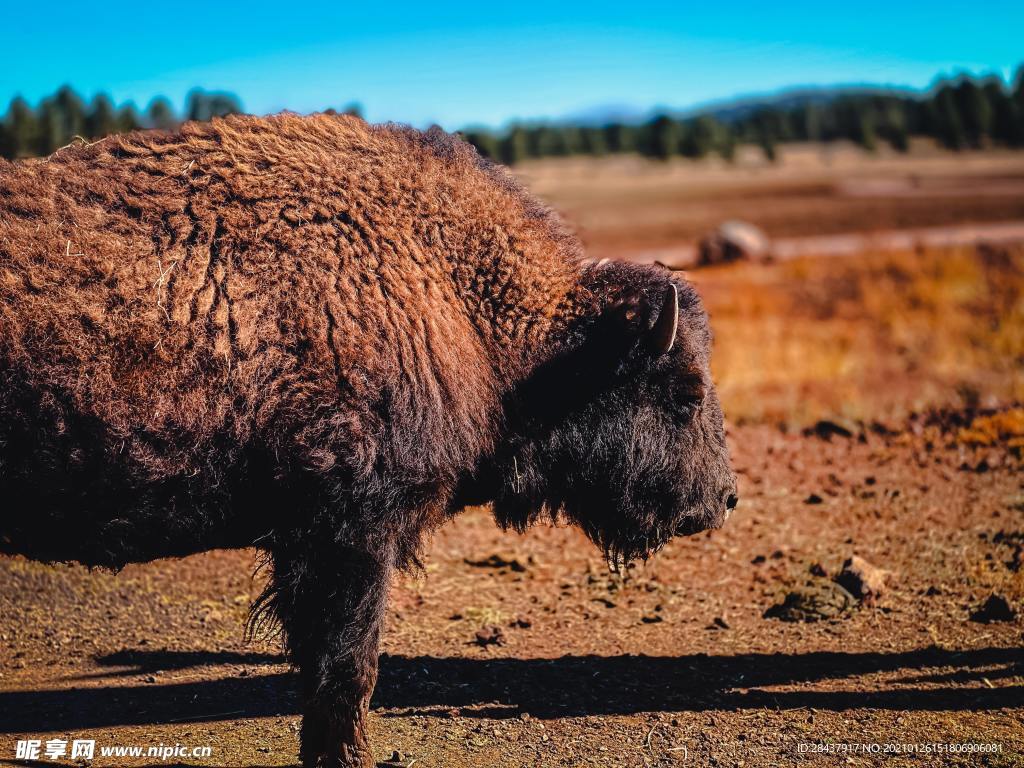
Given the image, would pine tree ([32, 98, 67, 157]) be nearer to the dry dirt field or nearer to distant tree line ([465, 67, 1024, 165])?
the dry dirt field

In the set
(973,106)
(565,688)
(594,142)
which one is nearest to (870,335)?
(973,106)

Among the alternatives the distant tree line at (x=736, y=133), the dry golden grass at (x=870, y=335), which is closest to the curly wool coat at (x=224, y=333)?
the dry golden grass at (x=870, y=335)

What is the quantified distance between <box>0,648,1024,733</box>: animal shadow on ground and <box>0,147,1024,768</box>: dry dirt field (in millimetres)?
16

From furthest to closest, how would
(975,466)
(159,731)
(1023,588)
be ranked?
(975,466)
(1023,588)
(159,731)

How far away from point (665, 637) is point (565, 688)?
0.92 meters

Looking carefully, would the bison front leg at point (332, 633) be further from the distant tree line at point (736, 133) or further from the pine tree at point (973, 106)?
the distant tree line at point (736, 133)

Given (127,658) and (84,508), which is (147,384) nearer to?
(84,508)

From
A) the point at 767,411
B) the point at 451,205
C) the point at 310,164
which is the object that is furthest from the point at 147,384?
the point at 767,411

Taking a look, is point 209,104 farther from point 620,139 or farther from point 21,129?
point 620,139

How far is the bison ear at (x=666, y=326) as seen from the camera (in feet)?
13.6

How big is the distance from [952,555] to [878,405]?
4132 mm

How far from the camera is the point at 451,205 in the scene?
421cm

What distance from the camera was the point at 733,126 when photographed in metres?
128

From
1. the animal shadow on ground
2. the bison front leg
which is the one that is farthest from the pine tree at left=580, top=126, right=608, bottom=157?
the bison front leg
